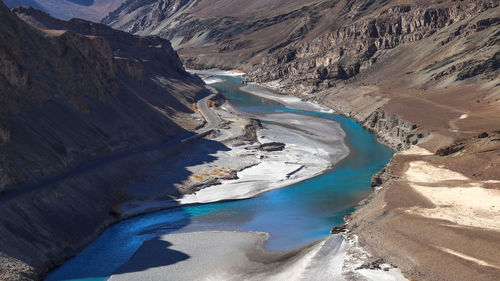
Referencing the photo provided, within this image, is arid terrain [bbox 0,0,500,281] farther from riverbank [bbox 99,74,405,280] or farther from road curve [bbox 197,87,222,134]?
road curve [bbox 197,87,222,134]

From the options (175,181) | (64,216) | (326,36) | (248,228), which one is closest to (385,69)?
(326,36)

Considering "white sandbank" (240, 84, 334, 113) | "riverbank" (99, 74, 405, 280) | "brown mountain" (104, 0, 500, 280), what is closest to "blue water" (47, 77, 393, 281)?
"riverbank" (99, 74, 405, 280)

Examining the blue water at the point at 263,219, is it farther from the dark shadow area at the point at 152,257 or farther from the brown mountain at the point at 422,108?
the brown mountain at the point at 422,108

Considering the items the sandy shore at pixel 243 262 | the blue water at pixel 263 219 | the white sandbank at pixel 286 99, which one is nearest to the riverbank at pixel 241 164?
the blue water at pixel 263 219

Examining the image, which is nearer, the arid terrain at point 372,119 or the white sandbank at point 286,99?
the arid terrain at point 372,119

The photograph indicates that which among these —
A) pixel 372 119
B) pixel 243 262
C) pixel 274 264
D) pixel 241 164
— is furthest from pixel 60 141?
pixel 372 119

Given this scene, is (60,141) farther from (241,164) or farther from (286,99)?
(286,99)
